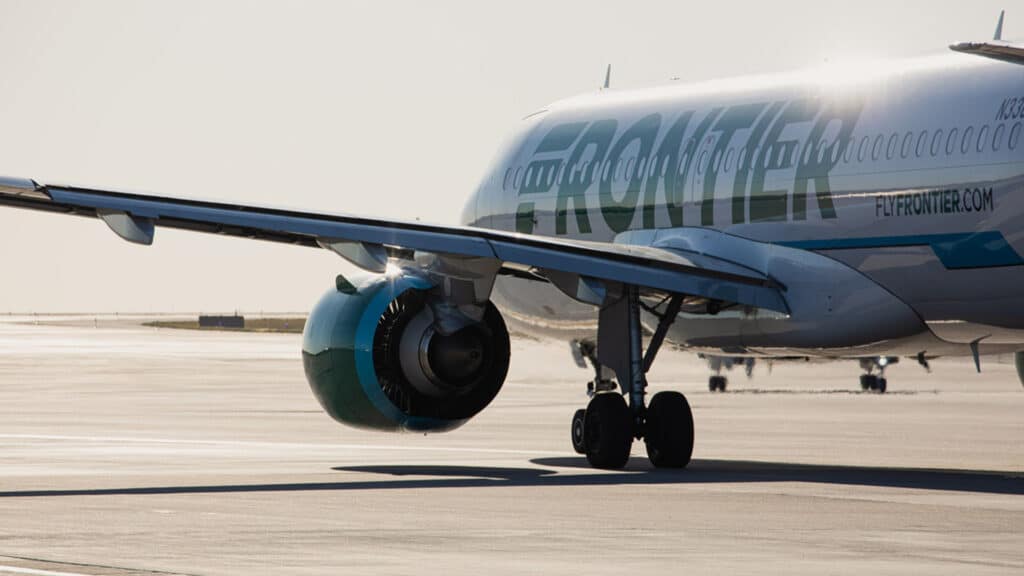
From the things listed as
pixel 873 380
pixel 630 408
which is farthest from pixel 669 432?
pixel 873 380

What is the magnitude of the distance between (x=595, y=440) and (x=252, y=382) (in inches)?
1394

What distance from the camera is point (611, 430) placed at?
2169 cm

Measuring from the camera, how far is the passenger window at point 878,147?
20.8m

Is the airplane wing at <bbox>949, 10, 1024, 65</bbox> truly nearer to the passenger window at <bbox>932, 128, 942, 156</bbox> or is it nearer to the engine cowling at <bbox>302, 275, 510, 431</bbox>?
the passenger window at <bbox>932, 128, 942, 156</bbox>

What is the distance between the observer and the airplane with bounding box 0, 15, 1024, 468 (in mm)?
19625

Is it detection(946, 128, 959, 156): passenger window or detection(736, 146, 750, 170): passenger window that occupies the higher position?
detection(736, 146, 750, 170): passenger window

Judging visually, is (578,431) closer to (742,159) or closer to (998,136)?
(742,159)

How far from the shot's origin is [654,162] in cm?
2425

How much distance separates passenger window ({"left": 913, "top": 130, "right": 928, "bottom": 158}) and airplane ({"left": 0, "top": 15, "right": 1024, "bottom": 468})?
0.06 ft

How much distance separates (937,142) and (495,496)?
18.5 ft

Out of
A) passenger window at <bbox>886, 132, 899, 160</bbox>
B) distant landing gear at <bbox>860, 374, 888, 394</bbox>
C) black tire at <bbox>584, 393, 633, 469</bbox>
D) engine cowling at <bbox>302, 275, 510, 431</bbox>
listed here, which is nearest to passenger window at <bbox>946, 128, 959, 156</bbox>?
passenger window at <bbox>886, 132, 899, 160</bbox>

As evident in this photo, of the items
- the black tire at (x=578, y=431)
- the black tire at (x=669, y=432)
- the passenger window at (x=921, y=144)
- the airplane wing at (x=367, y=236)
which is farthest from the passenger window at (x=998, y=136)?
the black tire at (x=578, y=431)

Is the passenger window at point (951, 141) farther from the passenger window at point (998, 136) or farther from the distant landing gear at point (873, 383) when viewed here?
the distant landing gear at point (873, 383)

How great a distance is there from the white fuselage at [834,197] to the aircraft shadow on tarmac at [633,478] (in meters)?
1.31
